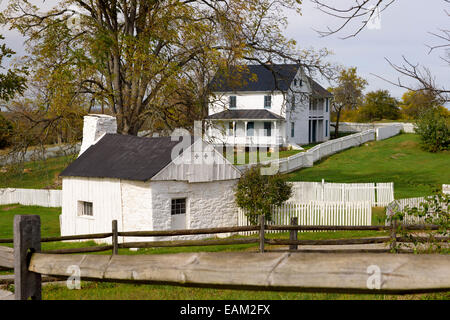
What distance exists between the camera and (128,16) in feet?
85.4

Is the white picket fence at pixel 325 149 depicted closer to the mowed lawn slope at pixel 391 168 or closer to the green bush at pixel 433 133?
the mowed lawn slope at pixel 391 168

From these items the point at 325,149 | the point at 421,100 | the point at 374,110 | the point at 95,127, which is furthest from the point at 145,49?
the point at 374,110

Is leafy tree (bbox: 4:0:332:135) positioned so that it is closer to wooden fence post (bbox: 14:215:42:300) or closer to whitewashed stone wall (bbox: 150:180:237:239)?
whitewashed stone wall (bbox: 150:180:237:239)

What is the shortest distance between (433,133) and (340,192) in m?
23.1

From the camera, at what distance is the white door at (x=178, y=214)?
843 inches

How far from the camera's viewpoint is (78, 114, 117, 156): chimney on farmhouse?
2466cm

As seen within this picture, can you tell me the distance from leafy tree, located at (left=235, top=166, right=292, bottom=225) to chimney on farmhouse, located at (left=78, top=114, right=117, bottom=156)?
731 centimetres

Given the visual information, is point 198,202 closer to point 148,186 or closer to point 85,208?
point 148,186

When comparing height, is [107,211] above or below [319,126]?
below

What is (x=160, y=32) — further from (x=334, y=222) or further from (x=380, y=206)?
(x=380, y=206)

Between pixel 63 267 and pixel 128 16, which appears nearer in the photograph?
pixel 63 267

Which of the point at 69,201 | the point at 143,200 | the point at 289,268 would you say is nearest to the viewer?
the point at 289,268

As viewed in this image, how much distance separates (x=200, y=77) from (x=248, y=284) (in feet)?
86.0
